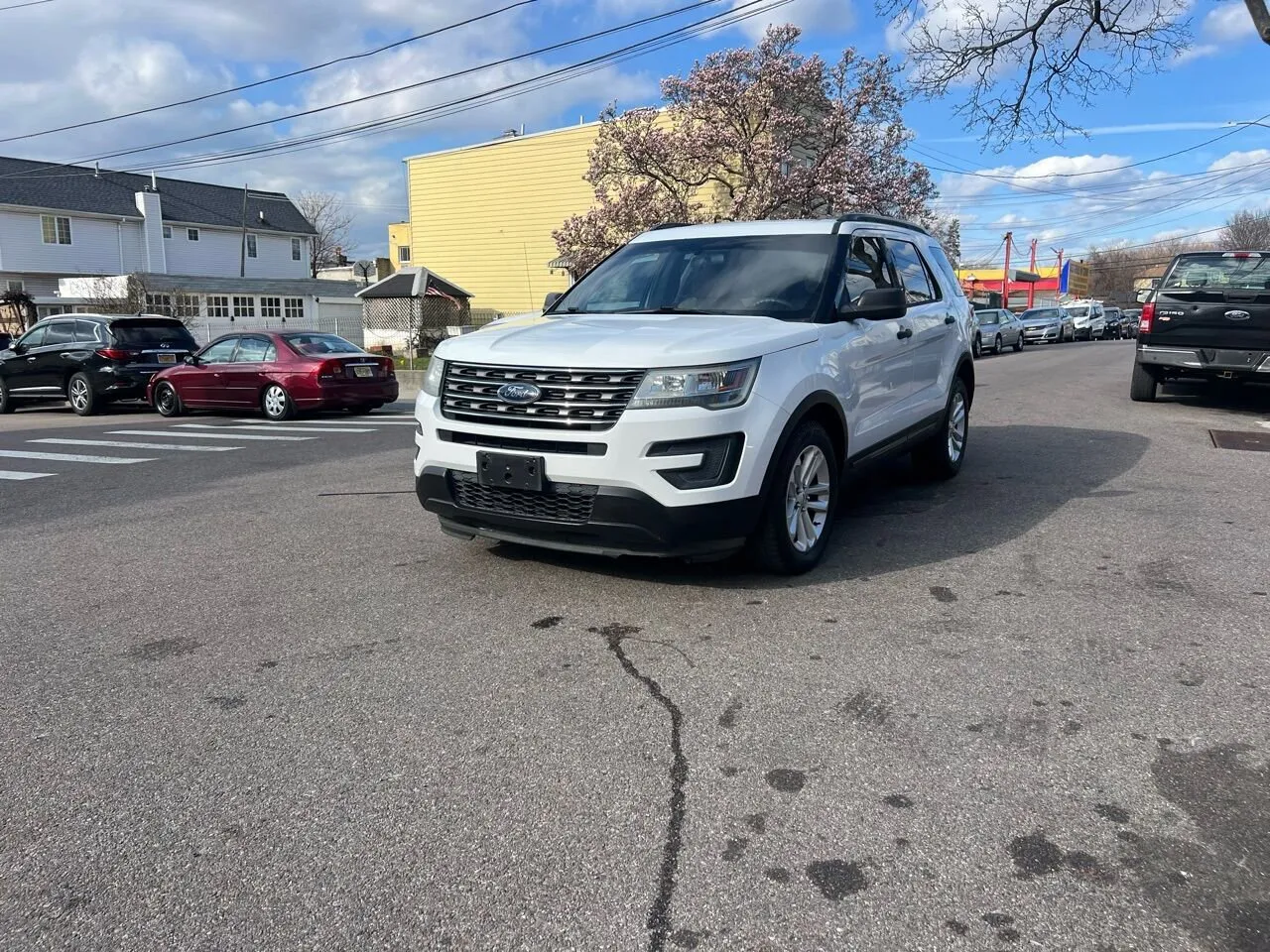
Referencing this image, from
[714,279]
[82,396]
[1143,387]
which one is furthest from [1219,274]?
[82,396]

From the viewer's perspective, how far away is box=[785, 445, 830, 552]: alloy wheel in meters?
4.99

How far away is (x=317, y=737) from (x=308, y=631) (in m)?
1.21

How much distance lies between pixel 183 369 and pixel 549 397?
1297 centimetres

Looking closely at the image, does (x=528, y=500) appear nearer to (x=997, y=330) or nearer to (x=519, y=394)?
(x=519, y=394)

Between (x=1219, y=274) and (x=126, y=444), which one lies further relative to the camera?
(x=1219, y=274)

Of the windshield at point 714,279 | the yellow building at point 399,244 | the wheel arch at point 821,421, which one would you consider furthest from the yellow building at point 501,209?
the wheel arch at point 821,421

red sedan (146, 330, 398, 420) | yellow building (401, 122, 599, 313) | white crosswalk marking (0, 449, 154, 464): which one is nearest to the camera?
white crosswalk marking (0, 449, 154, 464)

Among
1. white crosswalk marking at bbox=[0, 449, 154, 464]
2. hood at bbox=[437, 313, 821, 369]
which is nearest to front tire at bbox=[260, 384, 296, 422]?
white crosswalk marking at bbox=[0, 449, 154, 464]

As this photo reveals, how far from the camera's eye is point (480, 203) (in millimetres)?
41906

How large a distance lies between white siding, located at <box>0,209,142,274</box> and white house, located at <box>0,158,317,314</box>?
1.6 inches

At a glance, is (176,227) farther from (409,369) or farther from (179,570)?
(179,570)

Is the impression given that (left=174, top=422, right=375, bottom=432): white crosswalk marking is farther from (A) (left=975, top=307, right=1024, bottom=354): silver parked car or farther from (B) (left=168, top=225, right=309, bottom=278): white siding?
(B) (left=168, top=225, right=309, bottom=278): white siding

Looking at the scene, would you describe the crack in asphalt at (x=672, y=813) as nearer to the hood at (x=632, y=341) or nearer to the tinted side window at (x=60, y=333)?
the hood at (x=632, y=341)

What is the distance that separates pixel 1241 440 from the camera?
9.98 meters
